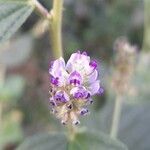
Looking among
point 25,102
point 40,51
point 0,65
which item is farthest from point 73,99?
point 40,51

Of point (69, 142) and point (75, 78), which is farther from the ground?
point (69, 142)

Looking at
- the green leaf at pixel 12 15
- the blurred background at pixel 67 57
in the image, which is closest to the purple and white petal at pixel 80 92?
the green leaf at pixel 12 15

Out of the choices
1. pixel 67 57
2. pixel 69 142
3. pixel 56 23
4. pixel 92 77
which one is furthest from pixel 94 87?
pixel 67 57

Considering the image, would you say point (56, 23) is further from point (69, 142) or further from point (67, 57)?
point (67, 57)

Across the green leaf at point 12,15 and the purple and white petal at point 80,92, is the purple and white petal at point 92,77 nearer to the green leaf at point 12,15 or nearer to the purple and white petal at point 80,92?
the purple and white petal at point 80,92

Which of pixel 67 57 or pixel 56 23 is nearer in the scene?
pixel 56 23

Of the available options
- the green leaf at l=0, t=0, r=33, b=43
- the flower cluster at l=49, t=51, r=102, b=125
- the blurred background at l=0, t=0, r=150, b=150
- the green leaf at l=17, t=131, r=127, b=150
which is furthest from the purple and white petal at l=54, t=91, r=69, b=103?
the blurred background at l=0, t=0, r=150, b=150

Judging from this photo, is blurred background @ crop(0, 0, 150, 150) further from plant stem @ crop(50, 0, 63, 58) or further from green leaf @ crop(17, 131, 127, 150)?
plant stem @ crop(50, 0, 63, 58)
